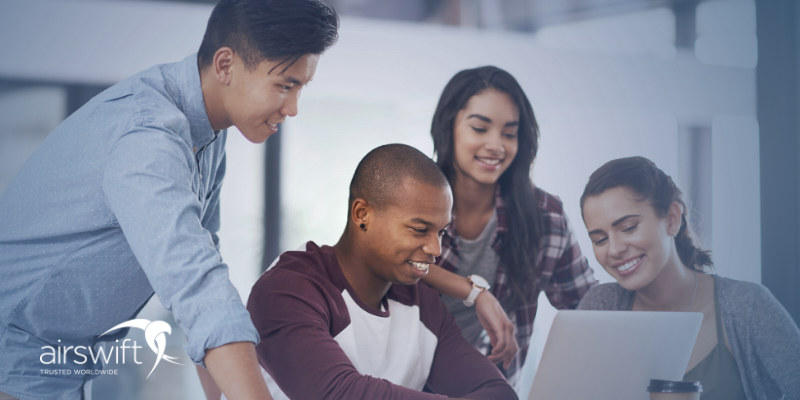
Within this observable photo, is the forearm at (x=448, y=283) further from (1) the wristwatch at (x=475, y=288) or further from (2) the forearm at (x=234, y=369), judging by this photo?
(2) the forearm at (x=234, y=369)

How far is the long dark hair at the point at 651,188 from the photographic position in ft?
5.50

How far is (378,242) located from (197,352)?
515mm

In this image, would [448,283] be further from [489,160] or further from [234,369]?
[234,369]

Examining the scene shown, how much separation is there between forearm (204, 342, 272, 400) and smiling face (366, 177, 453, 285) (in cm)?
48

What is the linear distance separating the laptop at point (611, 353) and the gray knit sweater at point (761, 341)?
1.76 feet

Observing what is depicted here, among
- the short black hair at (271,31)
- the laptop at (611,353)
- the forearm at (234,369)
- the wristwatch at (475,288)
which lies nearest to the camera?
the forearm at (234,369)

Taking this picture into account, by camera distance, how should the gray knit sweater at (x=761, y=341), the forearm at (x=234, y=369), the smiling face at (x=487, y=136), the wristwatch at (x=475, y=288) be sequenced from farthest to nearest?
1. the smiling face at (x=487, y=136)
2. the gray knit sweater at (x=761, y=341)
3. the wristwatch at (x=475, y=288)
4. the forearm at (x=234, y=369)

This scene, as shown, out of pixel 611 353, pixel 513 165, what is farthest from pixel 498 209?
pixel 611 353

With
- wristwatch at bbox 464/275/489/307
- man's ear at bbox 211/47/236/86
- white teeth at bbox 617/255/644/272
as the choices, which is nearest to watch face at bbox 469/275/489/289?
wristwatch at bbox 464/275/489/307

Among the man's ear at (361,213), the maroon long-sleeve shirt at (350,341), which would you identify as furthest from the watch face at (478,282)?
the man's ear at (361,213)

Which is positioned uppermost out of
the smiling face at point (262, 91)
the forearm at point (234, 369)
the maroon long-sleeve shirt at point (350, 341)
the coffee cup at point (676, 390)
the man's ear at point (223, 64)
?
the man's ear at point (223, 64)

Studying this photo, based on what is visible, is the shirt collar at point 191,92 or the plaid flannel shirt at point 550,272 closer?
the shirt collar at point 191,92

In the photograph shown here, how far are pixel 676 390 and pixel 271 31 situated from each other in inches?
37.4

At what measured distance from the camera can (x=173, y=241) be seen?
0.68 m
